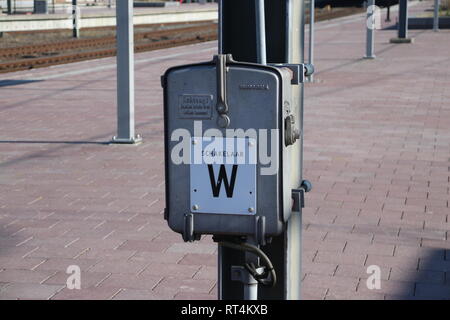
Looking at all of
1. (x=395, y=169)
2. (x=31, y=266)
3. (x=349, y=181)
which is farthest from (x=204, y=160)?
(x=395, y=169)

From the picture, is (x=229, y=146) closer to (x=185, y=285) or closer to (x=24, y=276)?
(x=185, y=285)

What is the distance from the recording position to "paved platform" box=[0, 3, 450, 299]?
4.96 metres

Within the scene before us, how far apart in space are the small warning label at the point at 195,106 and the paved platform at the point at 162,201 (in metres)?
1.93

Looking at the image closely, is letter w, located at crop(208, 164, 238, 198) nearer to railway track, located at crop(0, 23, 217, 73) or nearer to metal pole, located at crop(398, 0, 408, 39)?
railway track, located at crop(0, 23, 217, 73)

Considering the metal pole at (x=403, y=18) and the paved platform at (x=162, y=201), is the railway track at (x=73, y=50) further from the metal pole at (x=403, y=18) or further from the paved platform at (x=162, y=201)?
the metal pole at (x=403, y=18)

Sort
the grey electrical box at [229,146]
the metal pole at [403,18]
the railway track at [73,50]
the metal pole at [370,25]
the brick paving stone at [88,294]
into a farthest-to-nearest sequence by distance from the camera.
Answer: the metal pole at [403,18], the railway track at [73,50], the metal pole at [370,25], the brick paving stone at [88,294], the grey electrical box at [229,146]

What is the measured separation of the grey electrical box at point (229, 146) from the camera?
2863mm

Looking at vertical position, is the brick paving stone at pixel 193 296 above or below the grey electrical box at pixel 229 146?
below

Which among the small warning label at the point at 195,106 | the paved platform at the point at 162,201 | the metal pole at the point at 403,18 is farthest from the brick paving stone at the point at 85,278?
the metal pole at the point at 403,18

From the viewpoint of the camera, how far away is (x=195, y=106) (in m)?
2.92

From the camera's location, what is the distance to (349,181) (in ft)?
25.3

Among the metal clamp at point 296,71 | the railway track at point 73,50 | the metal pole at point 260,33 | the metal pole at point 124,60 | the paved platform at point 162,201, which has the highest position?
the metal pole at point 260,33

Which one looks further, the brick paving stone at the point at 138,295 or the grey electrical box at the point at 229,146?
the brick paving stone at the point at 138,295
